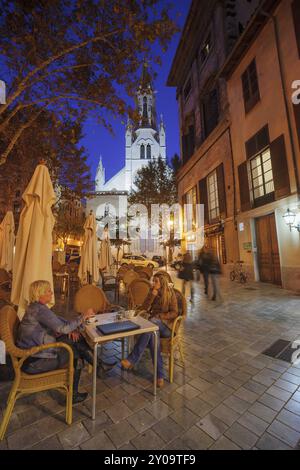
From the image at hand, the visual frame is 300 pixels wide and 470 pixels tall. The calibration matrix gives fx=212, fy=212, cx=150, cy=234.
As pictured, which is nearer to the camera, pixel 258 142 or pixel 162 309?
pixel 162 309

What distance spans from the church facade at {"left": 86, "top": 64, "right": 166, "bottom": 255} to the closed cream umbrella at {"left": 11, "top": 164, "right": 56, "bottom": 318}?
104 feet

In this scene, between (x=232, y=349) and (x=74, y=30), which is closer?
(x=232, y=349)

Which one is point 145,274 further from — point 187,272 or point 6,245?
point 6,245

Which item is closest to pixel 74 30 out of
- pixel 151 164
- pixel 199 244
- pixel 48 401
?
pixel 48 401

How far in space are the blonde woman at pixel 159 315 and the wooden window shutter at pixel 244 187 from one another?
9314mm

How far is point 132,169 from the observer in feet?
153

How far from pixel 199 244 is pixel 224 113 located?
9187 millimetres

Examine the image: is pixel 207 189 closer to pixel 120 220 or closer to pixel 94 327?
pixel 94 327

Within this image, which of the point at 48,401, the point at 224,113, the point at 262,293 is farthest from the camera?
the point at 224,113

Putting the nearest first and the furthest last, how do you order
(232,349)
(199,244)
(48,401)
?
1. (48,401)
2. (232,349)
3. (199,244)

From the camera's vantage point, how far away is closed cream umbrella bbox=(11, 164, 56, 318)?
2.63 metres

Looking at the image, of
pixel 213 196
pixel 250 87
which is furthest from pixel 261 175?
pixel 213 196

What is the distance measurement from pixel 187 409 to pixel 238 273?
9819 mm

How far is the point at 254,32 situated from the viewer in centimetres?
1024
